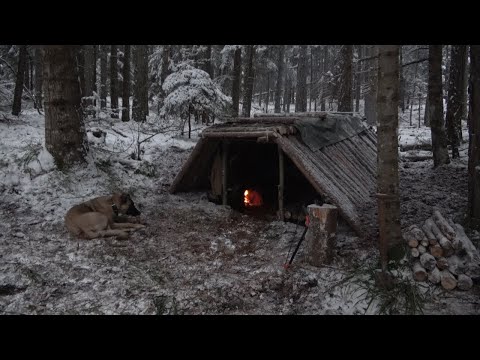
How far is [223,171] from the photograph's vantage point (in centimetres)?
958

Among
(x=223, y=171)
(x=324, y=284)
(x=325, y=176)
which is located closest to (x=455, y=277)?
(x=324, y=284)

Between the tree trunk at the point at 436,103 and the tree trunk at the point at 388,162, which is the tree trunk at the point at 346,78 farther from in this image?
the tree trunk at the point at 388,162

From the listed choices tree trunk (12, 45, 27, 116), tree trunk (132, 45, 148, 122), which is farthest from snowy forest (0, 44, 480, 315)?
tree trunk (132, 45, 148, 122)

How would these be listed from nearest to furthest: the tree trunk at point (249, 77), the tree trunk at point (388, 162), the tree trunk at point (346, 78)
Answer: the tree trunk at point (388, 162) → the tree trunk at point (346, 78) → the tree trunk at point (249, 77)

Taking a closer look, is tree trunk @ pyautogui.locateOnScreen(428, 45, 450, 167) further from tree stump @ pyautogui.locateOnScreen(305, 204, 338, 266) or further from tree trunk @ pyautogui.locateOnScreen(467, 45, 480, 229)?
tree stump @ pyautogui.locateOnScreen(305, 204, 338, 266)

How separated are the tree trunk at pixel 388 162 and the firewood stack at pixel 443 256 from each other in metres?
0.28

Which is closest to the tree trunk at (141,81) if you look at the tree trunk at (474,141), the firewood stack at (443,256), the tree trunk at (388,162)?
the tree trunk at (388,162)

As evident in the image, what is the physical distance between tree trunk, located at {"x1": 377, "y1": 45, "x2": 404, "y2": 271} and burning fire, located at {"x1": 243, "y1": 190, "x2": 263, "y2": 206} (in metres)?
5.10

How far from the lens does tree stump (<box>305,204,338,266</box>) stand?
5977mm

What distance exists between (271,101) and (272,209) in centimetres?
4842

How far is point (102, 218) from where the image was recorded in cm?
730

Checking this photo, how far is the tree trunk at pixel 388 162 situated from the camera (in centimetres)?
524

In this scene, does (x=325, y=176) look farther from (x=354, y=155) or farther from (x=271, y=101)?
(x=271, y=101)
